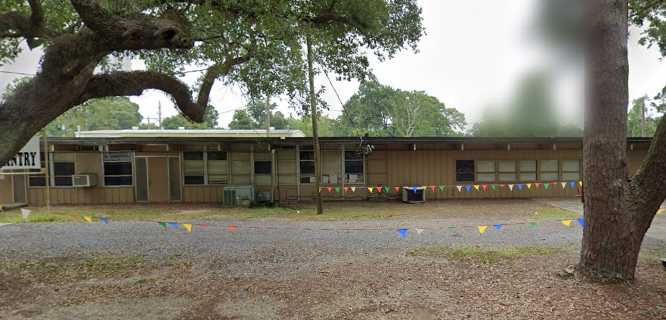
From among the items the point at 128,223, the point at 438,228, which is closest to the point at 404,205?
the point at 438,228

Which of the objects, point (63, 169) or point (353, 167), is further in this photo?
point (353, 167)

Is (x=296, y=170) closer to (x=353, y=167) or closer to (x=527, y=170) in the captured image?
(x=353, y=167)

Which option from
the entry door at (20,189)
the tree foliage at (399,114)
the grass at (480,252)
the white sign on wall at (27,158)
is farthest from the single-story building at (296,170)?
the tree foliage at (399,114)

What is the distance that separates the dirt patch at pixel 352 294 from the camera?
3973 millimetres

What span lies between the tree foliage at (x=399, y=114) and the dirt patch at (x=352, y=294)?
3582cm

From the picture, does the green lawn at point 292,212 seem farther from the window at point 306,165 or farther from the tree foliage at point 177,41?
the tree foliage at point 177,41

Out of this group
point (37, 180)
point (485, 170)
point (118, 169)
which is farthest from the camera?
point (485, 170)

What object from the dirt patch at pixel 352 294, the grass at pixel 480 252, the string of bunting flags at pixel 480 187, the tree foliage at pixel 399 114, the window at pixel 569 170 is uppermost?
the tree foliage at pixel 399 114

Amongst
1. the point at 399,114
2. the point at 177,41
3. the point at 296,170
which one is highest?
the point at 399,114

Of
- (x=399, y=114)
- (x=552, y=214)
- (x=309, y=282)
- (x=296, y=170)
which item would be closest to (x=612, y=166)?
(x=309, y=282)

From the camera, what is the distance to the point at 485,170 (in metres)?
15.7

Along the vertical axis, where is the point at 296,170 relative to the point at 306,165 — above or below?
below

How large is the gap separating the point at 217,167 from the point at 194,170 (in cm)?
97

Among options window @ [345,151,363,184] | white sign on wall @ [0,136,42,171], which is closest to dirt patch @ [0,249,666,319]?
white sign on wall @ [0,136,42,171]
